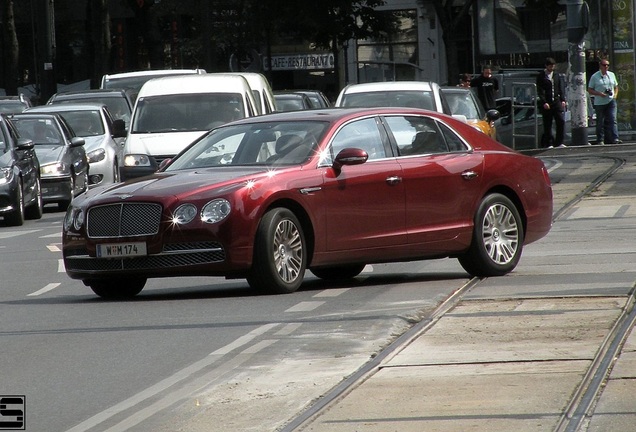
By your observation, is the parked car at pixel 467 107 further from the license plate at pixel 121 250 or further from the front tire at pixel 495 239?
the license plate at pixel 121 250

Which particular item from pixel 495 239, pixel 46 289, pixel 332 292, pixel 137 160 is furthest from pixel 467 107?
pixel 332 292

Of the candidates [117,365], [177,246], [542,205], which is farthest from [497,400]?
[542,205]

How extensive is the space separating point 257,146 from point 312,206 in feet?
2.91

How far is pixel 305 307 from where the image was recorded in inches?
462

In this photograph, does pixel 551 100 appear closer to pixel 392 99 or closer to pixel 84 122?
pixel 392 99

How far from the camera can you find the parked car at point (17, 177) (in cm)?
2294

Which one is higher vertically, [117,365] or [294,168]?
[294,168]

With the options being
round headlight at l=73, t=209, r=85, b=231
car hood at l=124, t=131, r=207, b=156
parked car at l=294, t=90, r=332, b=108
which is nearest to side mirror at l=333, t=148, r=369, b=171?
round headlight at l=73, t=209, r=85, b=231

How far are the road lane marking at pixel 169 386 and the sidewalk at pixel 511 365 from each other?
82cm

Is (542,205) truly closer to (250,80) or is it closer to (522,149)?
(250,80)

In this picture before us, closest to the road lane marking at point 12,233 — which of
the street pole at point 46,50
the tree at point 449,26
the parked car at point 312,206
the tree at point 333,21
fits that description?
the parked car at point 312,206

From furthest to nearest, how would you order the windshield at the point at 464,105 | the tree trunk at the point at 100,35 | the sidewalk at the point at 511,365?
1. the tree trunk at the point at 100,35
2. the windshield at the point at 464,105
3. the sidewalk at the point at 511,365

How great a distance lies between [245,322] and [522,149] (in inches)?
961

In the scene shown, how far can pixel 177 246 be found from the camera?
12352 millimetres
